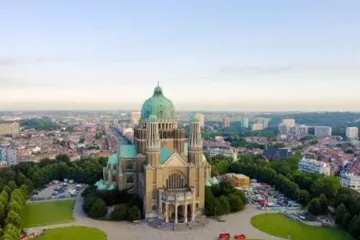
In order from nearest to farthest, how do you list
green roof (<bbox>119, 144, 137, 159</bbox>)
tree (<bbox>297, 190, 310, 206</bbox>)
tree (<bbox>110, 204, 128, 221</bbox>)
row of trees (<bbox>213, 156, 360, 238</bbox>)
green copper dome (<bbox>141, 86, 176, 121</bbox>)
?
row of trees (<bbox>213, 156, 360, 238</bbox>)
tree (<bbox>110, 204, 128, 221</bbox>)
tree (<bbox>297, 190, 310, 206</bbox>)
green copper dome (<bbox>141, 86, 176, 121</bbox>)
green roof (<bbox>119, 144, 137, 159</bbox>)

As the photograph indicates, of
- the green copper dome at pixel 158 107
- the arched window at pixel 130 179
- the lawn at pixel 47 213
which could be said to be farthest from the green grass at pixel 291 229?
the lawn at pixel 47 213

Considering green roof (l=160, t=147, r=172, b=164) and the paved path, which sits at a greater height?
green roof (l=160, t=147, r=172, b=164)

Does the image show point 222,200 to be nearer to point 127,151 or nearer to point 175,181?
point 175,181

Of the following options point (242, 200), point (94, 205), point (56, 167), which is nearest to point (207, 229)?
point (242, 200)

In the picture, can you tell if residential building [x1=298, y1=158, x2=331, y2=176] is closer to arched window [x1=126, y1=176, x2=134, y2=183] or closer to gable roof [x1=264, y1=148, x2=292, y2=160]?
gable roof [x1=264, y1=148, x2=292, y2=160]

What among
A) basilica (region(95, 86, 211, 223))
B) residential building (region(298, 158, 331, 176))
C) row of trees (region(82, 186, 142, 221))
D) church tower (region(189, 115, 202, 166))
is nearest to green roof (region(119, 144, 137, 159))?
basilica (region(95, 86, 211, 223))

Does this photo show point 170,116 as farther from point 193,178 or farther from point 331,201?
point 331,201
